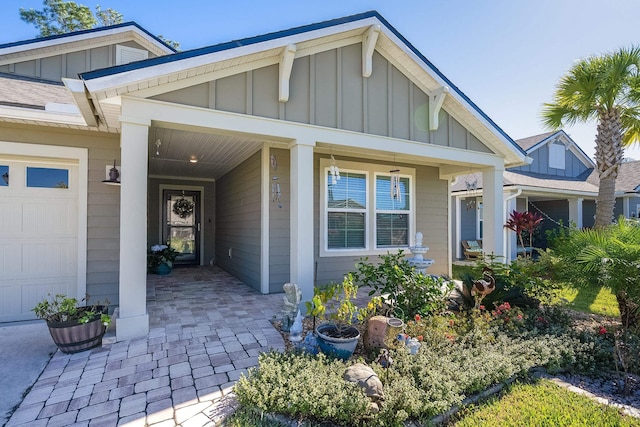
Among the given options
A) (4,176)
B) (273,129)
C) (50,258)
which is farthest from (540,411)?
(4,176)

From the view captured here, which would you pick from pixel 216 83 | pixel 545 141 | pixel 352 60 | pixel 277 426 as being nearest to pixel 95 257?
pixel 216 83

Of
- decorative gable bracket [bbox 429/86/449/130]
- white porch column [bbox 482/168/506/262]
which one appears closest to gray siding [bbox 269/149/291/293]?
decorative gable bracket [bbox 429/86/449/130]

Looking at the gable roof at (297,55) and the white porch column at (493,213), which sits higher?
the gable roof at (297,55)

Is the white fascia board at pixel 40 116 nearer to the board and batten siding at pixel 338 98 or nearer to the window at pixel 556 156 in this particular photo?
the board and batten siding at pixel 338 98

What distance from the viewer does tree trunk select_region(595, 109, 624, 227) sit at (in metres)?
7.02

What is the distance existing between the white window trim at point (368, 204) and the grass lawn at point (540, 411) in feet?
13.7

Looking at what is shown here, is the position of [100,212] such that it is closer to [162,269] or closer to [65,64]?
[162,269]

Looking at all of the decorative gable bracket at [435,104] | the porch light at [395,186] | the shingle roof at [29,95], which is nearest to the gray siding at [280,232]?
the porch light at [395,186]

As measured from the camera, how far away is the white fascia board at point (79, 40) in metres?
6.58

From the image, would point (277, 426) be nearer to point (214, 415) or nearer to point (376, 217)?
point (214, 415)

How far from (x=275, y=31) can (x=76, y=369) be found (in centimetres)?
440

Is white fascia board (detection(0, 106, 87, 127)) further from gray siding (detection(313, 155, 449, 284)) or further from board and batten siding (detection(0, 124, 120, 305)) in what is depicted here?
gray siding (detection(313, 155, 449, 284))

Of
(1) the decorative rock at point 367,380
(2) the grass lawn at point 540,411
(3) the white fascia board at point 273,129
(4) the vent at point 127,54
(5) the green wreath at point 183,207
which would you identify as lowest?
(2) the grass lawn at point 540,411

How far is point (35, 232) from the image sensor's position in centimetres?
460
